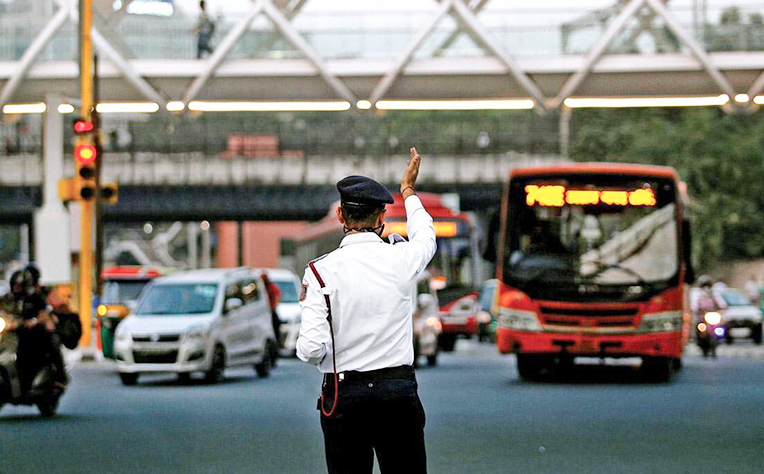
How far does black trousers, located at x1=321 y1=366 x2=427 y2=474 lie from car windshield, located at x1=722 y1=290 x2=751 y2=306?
113ft

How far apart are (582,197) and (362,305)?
1689cm

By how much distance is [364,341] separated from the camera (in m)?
5.73

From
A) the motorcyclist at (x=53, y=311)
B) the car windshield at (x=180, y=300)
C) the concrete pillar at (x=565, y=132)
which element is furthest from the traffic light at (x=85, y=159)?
the concrete pillar at (x=565, y=132)

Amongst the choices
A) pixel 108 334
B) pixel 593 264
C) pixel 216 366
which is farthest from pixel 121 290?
pixel 593 264

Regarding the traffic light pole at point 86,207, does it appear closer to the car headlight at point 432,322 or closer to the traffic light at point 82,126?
the traffic light at point 82,126

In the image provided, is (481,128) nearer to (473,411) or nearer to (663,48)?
(663,48)

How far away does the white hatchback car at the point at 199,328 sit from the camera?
22.7 metres

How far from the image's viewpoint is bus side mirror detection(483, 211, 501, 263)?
855 inches

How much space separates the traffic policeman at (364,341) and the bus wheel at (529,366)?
17.1 m

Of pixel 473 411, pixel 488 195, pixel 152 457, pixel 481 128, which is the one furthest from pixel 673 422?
pixel 481 128

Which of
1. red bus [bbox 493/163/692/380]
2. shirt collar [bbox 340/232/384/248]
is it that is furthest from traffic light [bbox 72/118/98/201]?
shirt collar [bbox 340/232/384/248]

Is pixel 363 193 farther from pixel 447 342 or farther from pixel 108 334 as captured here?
pixel 447 342

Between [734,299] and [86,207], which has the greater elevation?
[86,207]

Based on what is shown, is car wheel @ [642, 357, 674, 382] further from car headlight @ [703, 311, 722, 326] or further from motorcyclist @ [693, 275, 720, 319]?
motorcyclist @ [693, 275, 720, 319]
